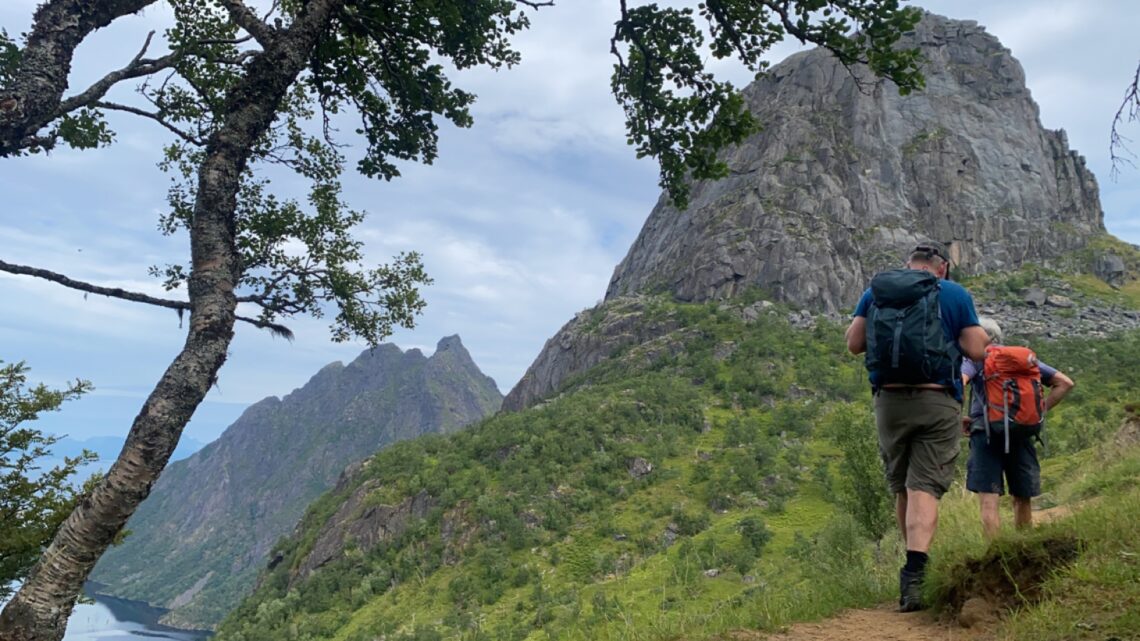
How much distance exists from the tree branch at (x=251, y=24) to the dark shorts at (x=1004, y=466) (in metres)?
7.01

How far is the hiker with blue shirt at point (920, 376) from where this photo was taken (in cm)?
386

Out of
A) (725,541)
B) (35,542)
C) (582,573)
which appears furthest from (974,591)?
(582,573)

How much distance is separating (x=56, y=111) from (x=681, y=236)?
9488 centimetres

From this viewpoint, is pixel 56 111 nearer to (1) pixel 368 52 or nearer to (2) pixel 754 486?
(1) pixel 368 52

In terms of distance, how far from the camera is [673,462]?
46.9 m

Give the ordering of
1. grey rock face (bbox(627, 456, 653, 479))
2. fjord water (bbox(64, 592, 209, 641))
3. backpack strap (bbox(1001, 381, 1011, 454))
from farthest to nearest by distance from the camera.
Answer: fjord water (bbox(64, 592, 209, 641)) < grey rock face (bbox(627, 456, 653, 479)) < backpack strap (bbox(1001, 381, 1011, 454))

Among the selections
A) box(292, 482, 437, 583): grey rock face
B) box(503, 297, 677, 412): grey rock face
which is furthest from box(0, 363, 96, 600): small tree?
box(503, 297, 677, 412): grey rock face

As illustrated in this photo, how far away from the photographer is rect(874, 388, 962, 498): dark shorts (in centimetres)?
394

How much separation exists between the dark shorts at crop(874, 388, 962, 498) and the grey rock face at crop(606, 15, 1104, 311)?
8037 centimetres

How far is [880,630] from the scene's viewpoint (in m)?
3.56

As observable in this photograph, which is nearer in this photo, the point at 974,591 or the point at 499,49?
the point at 974,591

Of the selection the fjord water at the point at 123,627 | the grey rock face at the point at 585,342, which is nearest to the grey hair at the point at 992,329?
the grey rock face at the point at 585,342

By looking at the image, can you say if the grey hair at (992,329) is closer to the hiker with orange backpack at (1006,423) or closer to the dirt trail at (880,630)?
the hiker with orange backpack at (1006,423)

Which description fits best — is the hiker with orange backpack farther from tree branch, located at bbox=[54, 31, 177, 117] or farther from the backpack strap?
tree branch, located at bbox=[54, 31, 177, 117]
